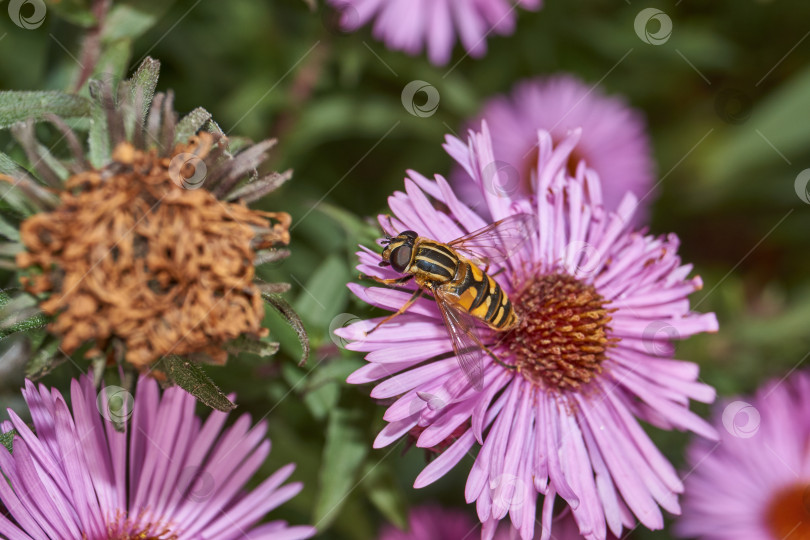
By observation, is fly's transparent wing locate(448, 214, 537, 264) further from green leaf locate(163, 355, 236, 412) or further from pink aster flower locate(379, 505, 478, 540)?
pink aster flower locate(379, 505, 478, 540)

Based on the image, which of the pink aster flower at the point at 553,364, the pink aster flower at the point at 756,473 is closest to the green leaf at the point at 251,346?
the pink aster flower at the point at 553,364

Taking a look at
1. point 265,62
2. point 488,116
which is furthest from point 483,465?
point 488,116

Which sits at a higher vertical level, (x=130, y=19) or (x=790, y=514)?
(x=790, y=514)

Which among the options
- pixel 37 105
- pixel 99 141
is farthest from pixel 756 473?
pixel 37 105

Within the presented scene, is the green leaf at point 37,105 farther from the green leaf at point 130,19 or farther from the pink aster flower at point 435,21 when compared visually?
the pink aster flower at point 435,21

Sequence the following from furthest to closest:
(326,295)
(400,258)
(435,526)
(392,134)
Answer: (392,134)
(435,526)
(326,295)
(400,258)

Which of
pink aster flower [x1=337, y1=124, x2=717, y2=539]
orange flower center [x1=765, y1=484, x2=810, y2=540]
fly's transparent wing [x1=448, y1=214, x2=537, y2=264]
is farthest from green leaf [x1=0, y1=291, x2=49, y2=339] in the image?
orange flower center [x1=765, y1=484, x2=810, y2=540]

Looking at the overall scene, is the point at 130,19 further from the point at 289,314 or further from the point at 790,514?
the point at 790,514
